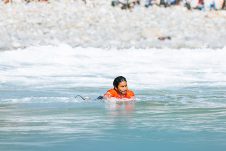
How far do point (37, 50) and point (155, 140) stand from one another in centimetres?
1951

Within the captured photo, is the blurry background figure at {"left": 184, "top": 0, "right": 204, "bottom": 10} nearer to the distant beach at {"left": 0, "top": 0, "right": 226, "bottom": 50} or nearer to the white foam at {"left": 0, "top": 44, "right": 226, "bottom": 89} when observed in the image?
the distant beach at {"left": 0, "top": 0, "right": 226, "bottom": 50}

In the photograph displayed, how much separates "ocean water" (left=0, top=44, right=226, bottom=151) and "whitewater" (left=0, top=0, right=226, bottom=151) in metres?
0.01

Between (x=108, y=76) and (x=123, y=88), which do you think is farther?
(x=108, y=76)

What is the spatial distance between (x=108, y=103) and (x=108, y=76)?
7.04 metres

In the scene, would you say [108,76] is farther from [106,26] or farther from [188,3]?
[188,3]

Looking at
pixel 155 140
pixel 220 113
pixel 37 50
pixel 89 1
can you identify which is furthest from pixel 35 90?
pixel 89 1

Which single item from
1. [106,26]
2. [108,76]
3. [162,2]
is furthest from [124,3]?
[108,76]

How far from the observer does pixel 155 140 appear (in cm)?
887

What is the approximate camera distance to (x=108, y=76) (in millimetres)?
21047

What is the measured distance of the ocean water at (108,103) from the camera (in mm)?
8953

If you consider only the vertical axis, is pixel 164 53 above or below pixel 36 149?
above

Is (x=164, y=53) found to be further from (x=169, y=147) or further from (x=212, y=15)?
(x=169, y=147)

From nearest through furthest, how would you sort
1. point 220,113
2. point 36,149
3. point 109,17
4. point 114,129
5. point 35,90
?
point 36,149, point 114,129, point 220,113, point 35,90, point 109,17

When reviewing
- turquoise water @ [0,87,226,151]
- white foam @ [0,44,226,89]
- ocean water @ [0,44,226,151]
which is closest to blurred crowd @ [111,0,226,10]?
white foam @ [0,44,226,89]
